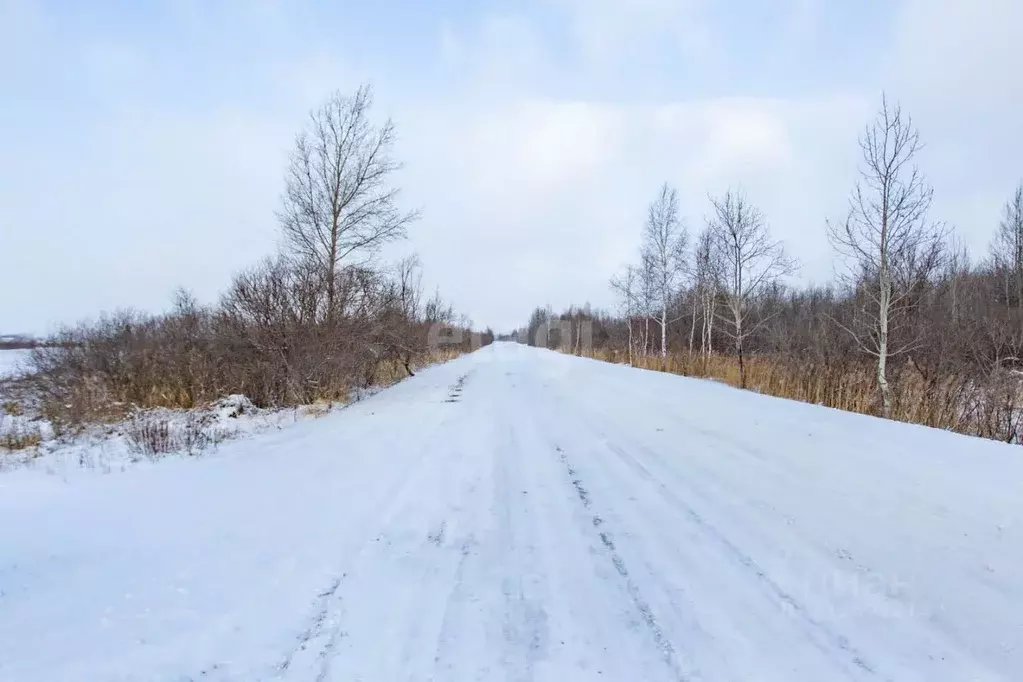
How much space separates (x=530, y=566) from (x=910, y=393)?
9672mm

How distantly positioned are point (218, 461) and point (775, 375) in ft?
42.4

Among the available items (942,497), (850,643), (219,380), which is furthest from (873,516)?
(219,380)

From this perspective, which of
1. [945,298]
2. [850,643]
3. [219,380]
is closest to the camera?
[850,643]

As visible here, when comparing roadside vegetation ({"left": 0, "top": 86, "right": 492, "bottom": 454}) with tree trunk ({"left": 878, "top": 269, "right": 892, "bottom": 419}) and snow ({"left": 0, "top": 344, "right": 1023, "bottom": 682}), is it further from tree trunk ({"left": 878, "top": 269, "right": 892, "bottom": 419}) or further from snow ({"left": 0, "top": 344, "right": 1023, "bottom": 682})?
tree trunk ({"left": 878, "top": 269, "right": 892, "bottom": 419})

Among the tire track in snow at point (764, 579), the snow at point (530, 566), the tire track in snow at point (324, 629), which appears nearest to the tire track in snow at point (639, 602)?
the snow at point (530, 566)

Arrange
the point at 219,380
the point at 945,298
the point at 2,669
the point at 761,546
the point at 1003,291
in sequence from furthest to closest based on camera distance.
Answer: the point at 1003,291, the point at 945,298, the point at 219,380, the point at 761,546, the point at 2,669

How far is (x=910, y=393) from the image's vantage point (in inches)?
358

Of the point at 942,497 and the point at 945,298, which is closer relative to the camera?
the point at 942,497

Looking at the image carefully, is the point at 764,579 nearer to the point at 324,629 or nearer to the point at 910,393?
the point at 324,629

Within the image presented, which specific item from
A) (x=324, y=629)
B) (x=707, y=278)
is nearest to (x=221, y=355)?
(x=324, y=629)

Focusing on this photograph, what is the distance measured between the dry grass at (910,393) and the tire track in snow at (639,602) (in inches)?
278

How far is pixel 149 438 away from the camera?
282 inches

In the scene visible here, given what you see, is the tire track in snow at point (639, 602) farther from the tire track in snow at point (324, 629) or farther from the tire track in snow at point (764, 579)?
the tire track in snow at point (324, 629)

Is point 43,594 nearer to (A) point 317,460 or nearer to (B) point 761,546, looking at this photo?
(A) point 317,460
